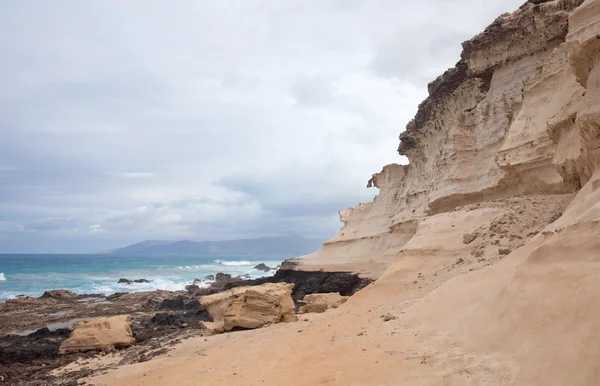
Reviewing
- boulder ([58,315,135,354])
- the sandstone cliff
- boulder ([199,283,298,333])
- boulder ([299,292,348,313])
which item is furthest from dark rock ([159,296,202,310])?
the sandstone cliff

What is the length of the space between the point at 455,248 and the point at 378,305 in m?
3.15

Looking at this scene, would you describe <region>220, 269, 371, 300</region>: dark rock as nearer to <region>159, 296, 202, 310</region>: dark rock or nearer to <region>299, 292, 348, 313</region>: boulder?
<region>159, 296, 202, 310</region>: dark rock

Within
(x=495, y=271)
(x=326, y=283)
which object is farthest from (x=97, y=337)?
(x=326, y=283)

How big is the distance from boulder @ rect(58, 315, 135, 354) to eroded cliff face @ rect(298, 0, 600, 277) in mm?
10466

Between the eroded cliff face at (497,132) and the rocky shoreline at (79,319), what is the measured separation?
4.55m

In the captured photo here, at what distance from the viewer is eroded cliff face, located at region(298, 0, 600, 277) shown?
965 cm

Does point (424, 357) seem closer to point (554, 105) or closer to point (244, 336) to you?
point (244, 336)

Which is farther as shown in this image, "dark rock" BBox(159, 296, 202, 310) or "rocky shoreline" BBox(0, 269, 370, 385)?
"dark rock" BBox(159, 296, 202, 310)

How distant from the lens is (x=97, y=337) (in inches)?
531

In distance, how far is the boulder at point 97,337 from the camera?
43.7 feet

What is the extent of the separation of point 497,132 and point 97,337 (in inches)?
714

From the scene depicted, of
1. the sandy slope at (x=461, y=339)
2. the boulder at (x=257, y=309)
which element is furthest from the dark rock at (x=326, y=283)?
the sandy slope at (x=461, y=339)

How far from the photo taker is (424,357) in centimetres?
508

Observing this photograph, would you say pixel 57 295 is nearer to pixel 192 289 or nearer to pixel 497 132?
pixel 192 289
